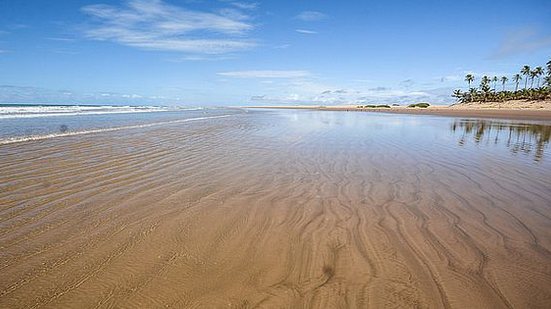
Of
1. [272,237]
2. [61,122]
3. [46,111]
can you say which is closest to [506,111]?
[272,237]

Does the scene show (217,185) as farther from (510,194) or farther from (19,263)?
(510,194)

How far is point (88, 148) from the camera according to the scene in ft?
34.2

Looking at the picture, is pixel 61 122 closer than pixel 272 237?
No

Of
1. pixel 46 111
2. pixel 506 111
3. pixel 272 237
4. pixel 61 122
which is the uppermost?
pixel 506 111

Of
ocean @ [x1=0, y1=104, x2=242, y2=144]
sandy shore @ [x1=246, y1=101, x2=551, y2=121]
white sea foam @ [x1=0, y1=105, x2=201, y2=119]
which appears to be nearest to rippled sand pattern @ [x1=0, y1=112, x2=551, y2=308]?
ocean @ [x1=0, y1=104, x2=242, y2=144]

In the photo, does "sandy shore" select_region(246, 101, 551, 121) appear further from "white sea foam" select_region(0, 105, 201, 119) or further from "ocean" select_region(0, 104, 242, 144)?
"white sea foam" select_region(0, 105, 201, 119)

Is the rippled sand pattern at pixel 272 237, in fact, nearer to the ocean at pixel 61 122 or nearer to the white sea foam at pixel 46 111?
the ocean at pixel 61 122

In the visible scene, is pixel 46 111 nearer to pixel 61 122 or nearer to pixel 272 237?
pixel 61 122

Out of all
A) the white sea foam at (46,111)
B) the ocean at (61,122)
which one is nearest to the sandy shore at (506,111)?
the ocean at (61,122)

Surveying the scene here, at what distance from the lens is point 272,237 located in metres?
3.89

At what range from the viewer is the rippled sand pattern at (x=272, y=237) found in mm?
2740

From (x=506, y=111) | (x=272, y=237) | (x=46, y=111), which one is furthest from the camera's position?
(x=506, y=111)

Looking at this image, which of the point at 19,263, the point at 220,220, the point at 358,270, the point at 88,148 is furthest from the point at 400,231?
the point at 88,148

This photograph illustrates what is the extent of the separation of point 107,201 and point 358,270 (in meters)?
4.27
